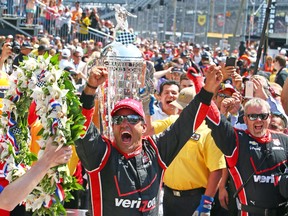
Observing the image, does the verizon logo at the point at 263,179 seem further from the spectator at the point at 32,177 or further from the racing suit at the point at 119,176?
the spectator at the point at 32,177

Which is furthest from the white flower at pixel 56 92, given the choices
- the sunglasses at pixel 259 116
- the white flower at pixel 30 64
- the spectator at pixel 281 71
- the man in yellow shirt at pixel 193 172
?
the spectator at pixel 281 71

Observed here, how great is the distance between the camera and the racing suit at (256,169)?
6402 mm

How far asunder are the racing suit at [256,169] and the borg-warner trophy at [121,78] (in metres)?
0.95

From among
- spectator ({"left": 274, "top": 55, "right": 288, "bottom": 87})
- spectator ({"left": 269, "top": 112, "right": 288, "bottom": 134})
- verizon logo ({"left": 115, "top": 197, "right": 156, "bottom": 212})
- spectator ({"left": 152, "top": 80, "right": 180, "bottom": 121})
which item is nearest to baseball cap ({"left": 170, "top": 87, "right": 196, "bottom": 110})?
spectator ({"left": 152, "top": 80, "right": 180, "bottom": 121})

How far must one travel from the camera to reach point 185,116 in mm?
5285

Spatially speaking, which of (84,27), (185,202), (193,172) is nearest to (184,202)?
(185,202)

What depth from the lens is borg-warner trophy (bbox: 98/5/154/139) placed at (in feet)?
21.2

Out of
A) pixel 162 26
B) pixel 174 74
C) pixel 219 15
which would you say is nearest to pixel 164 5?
pixel 162 26

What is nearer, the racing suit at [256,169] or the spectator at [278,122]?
the racing suit at [256,169]

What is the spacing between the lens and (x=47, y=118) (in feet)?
14.9

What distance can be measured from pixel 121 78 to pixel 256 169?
144 cm

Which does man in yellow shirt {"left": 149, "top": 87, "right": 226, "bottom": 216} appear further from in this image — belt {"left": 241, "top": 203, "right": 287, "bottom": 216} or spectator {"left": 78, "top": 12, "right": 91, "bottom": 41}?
spectator {"left": 78, "top": 12, "right": 91, "bottom": 41}

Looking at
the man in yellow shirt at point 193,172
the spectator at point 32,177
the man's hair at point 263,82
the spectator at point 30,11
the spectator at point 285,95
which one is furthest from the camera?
the spectator at point 30,11

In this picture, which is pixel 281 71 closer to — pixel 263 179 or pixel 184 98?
pixel 184 98
